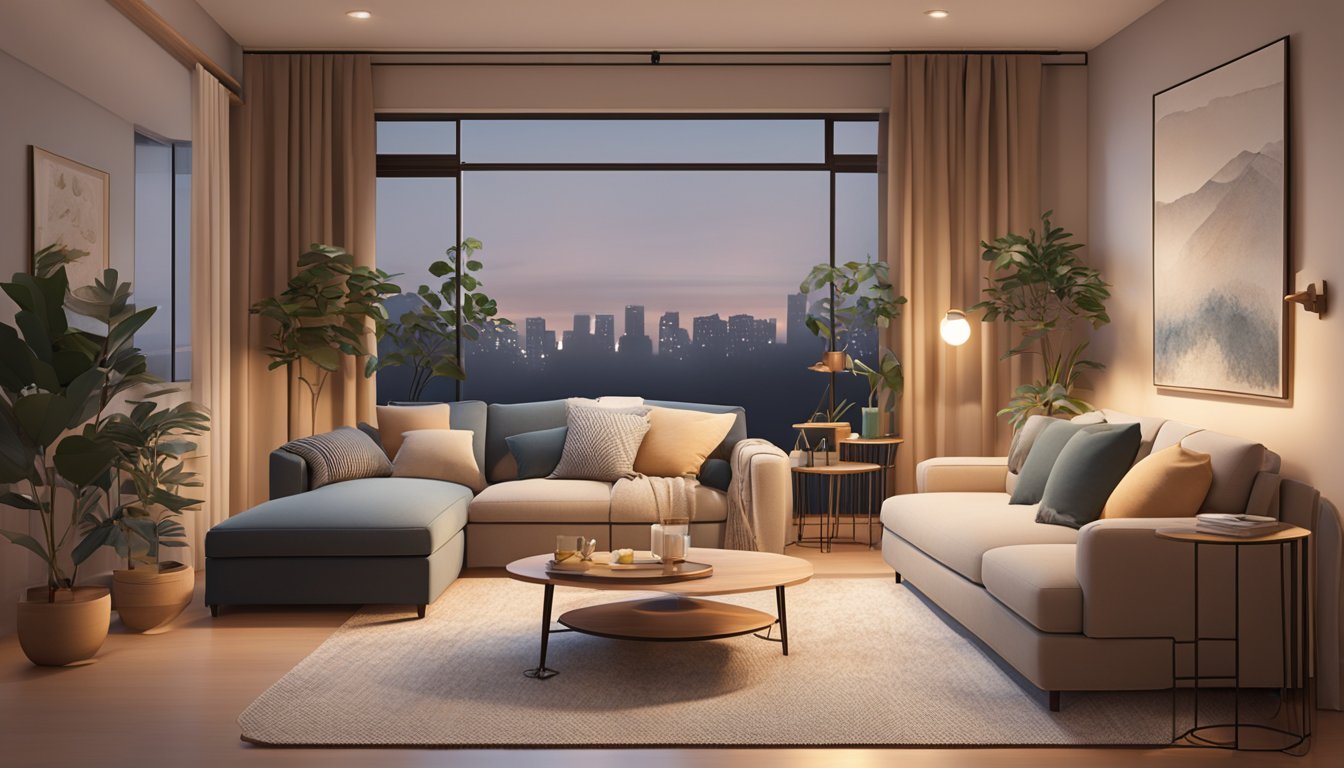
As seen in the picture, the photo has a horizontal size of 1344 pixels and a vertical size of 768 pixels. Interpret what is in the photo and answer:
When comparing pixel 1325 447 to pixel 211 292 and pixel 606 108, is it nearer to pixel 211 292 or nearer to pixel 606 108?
pixel 606 108

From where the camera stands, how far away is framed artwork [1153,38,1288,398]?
4.67m

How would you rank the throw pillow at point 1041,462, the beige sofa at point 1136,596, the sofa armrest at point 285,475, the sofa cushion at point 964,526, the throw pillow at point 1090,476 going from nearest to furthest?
the beige sofa at point 1136,596, the sofa cushion at point 964,526, the throw pillow at point 1090,476, the throw pillow at point 1041,462, the sofa armrest at point 285,475

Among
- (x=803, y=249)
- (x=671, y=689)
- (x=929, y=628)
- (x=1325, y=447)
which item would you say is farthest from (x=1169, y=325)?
(x=803, y=249)

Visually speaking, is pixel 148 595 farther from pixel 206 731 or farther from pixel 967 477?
pixel 967 477

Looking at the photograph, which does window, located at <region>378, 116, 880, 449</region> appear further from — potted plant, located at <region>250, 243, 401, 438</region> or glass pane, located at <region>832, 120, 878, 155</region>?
potted plant, located at <region>250, 243, 401, 438</region>

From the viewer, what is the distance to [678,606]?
4.62m

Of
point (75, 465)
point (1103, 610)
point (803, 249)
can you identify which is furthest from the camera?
point (803, 249)

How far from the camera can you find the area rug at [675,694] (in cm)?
353

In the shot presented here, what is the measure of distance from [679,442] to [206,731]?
10.7ft

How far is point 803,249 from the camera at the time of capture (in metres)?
9.80

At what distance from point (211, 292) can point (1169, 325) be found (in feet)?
16.1

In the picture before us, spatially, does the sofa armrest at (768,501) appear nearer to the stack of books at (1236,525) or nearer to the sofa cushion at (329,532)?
the sofa cushion at (329,532)

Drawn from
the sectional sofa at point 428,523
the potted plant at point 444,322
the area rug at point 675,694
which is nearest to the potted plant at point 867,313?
the sectional sofa at point 428,523

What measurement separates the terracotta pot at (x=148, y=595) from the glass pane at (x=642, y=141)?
222 inches
